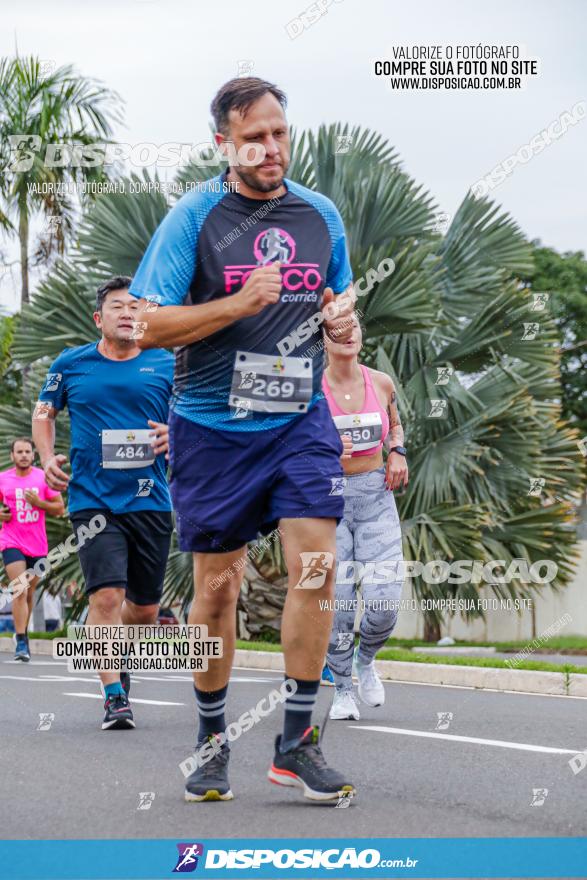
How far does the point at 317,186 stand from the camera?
15148 millimetres

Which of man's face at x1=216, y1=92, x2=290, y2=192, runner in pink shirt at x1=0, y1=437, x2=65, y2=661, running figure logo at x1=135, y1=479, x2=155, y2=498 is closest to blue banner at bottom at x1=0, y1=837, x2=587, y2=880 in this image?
man's face at x1=216, y1=92, x2=290, y2=192

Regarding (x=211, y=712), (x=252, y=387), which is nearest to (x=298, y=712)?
(x=211, y=712)

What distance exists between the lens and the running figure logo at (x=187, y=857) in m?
3.10

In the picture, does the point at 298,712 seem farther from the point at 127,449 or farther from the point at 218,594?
the point at 127,449

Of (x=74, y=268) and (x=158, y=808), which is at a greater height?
(x=74, y=268)

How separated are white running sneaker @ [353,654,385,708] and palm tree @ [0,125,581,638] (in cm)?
608

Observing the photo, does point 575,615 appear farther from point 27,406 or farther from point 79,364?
point 79,364

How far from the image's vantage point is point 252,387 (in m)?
4.44

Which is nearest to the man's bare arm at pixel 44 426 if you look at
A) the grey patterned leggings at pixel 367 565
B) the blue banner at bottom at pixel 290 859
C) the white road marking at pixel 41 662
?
the grey patterned leggings at pixel 367 565

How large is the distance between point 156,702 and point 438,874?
5.42m

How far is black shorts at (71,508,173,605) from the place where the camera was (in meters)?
7.04

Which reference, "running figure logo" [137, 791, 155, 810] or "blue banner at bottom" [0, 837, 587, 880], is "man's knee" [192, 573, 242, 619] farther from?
"blue banner at bottom" [0, 837, 587, 880]

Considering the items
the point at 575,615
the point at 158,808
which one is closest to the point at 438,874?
the point at 158,808

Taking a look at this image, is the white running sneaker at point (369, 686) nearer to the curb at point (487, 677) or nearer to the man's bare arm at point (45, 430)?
the man's bare arm at point (45, 430)
